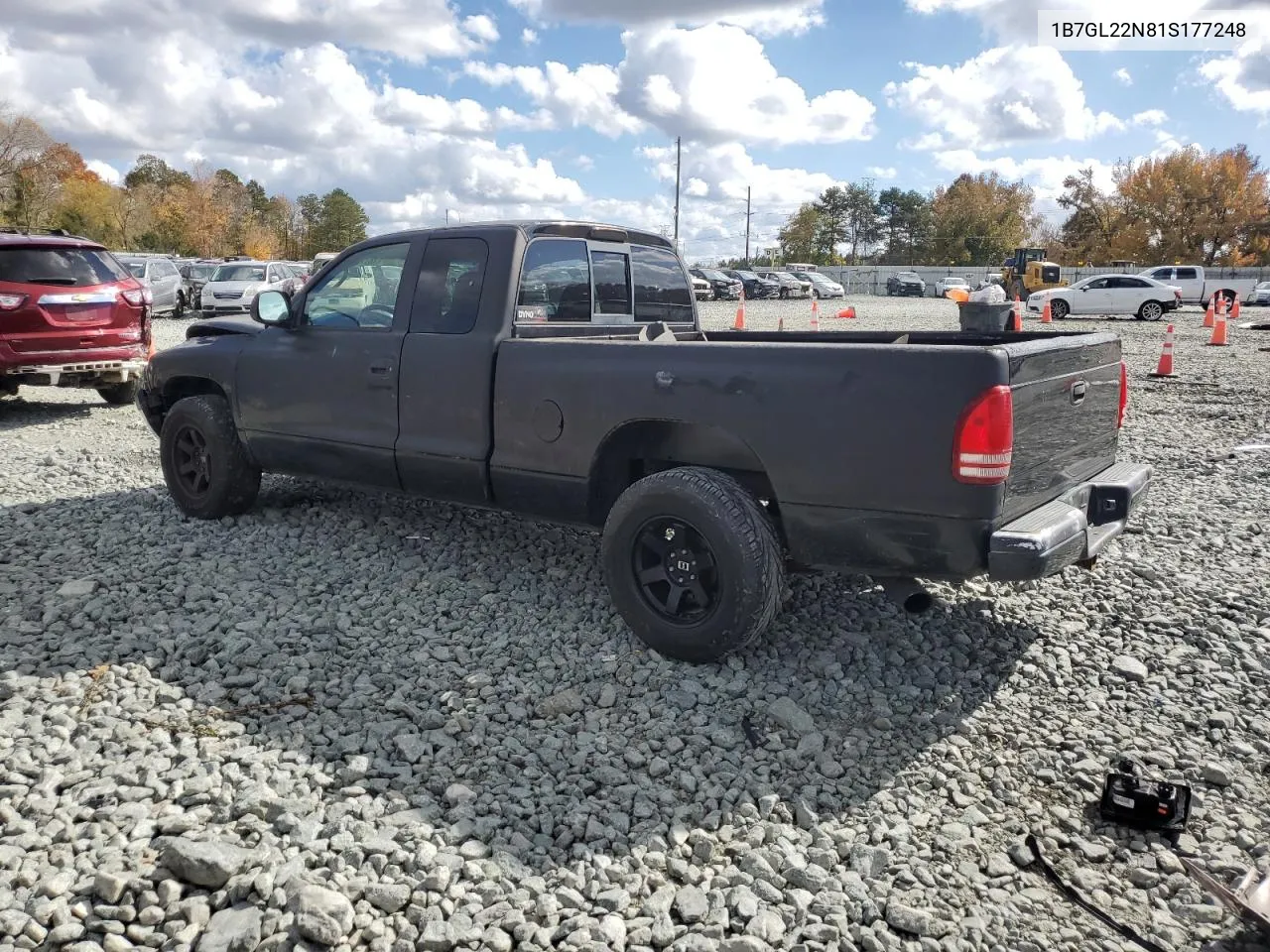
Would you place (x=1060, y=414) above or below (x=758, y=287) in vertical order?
below

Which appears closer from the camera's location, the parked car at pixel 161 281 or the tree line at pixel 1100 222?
the parked car at pixel 161 281

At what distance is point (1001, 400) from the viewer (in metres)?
3.39

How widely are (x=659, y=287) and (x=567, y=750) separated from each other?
3124mm

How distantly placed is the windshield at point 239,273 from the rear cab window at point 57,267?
49.7ft

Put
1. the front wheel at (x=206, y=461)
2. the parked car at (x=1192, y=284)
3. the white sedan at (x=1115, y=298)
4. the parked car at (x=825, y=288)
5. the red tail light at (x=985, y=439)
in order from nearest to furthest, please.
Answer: the red tail light at (x=985, y=439), the front wheel at (x=206, y=461), the white sedan at (x=1115, y=298), the parked car at (x=1192, y=284), the parked car at (x=825, y=288)

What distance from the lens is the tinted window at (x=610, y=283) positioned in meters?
5.33

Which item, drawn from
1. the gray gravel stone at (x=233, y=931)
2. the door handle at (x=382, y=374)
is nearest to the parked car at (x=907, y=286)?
the door handle at (x=382, y=374)

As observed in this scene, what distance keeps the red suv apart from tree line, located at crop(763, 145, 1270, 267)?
7069cm

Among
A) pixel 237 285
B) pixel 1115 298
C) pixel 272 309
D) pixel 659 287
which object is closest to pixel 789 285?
pixel 1115 298

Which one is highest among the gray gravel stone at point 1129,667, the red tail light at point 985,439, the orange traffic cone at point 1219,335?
the orange traffic cone at point 1219,335

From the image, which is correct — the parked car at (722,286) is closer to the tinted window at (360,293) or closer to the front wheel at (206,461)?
the front wheel at (206,461)

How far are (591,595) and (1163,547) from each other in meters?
3.50

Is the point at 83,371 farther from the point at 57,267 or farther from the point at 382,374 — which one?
the point at 382,374

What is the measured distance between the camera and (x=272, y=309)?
18.7 feet
